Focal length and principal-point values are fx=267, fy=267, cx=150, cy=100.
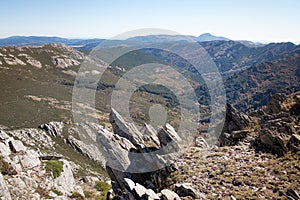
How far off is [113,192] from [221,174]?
11.4m

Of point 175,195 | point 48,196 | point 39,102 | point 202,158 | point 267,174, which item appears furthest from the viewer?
point 39,102

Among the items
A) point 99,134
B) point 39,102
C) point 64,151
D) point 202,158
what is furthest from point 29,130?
point 202,158

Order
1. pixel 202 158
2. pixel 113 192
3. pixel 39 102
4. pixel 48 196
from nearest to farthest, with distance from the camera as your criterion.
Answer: pixel 202 158 < pixel 113 192 < pixel 48 196 < pixel 39 102

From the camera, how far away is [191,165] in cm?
2211

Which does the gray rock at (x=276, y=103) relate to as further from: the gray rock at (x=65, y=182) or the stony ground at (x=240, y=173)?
the gray rock at (x=65, y=182)

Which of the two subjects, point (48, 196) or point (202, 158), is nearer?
point (202, 158)

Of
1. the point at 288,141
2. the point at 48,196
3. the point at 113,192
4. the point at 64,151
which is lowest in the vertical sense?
the point at 64,151

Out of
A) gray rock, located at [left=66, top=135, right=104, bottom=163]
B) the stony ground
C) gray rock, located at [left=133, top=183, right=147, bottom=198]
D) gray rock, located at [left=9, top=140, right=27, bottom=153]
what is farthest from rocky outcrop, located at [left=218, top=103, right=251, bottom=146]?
gray rock, located at [left=66, top=135, right=104, bottom=163]

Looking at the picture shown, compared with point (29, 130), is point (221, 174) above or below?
above

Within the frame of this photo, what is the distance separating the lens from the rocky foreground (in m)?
18.2

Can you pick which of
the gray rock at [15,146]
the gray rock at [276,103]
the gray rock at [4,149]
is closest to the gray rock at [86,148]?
the gray rock at [15,146]

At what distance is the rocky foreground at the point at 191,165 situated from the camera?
18.2m

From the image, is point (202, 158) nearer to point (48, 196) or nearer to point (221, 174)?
point (221, 174)

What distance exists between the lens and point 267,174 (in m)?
19.1
